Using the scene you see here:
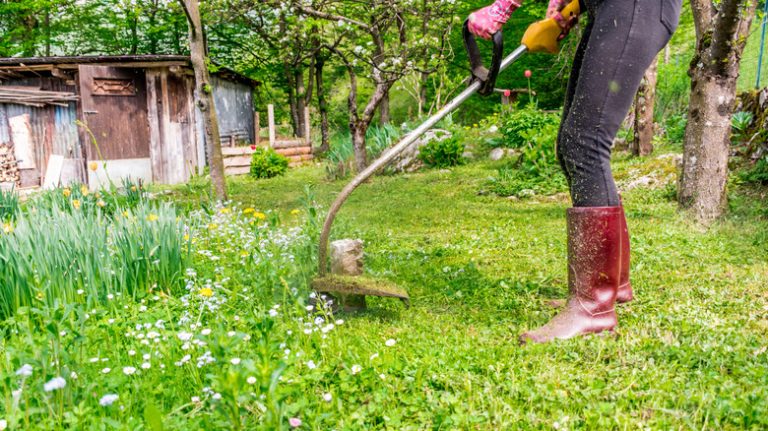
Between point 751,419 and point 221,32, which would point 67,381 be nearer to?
point 751,419

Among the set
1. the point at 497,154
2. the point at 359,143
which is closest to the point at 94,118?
the point at 359,143

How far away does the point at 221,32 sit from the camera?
2316 cm

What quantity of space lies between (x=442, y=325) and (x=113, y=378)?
136 centimetres

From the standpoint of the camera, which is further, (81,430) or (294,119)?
(294,119)

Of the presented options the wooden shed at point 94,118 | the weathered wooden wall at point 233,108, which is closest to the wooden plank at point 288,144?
the weathered wooden wall at point 233,108

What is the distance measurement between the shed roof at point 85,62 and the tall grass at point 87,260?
11.0 m

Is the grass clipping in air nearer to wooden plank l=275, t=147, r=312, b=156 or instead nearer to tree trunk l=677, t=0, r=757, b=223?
tree trunk l=677, t=0, r=757, b=223

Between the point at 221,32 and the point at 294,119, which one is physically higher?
the point at 221,32

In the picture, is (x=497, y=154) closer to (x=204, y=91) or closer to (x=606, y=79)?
(x=204, y=91)

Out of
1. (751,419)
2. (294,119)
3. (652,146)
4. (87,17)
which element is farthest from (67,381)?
(87,17)

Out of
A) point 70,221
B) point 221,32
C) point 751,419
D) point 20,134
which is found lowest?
point 751,419

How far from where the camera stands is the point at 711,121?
4.81 metres

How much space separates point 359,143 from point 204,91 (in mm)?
4283

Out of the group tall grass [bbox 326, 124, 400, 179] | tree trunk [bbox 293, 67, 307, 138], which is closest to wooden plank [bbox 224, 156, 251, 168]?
tall grass [bbox 326, 124, 400, 179]
